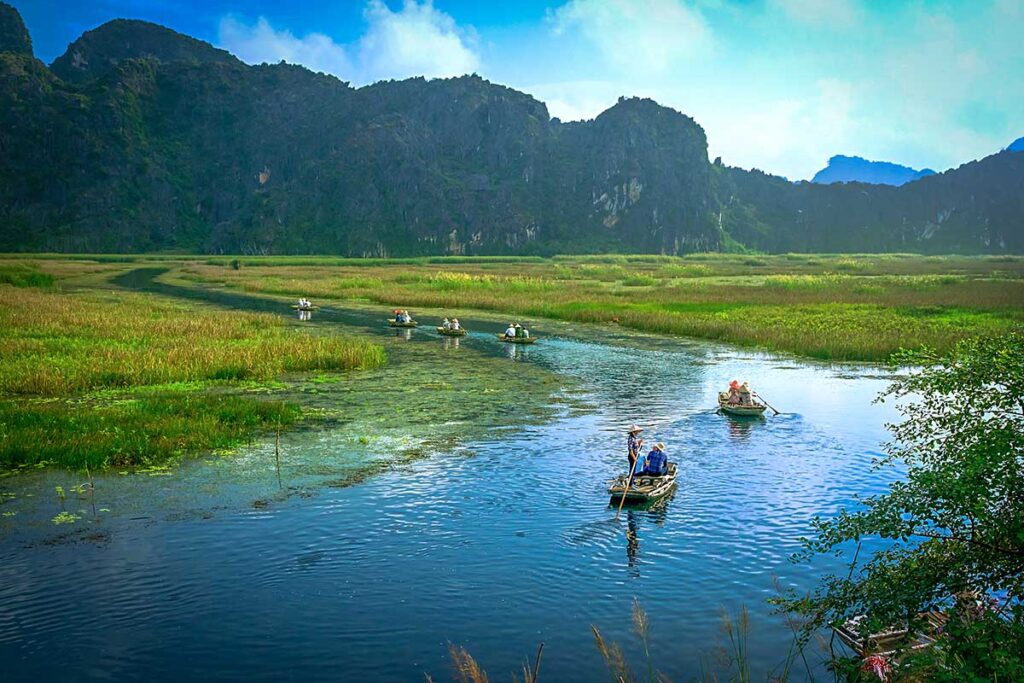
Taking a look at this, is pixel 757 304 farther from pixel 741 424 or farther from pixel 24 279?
pixel 24 279

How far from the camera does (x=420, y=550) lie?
1777cm

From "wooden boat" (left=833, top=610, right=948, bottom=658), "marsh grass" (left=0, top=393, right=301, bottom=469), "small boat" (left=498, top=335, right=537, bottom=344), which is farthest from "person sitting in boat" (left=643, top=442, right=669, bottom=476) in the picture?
"small boat" (left=498, top=335, right=537, bottom=344)

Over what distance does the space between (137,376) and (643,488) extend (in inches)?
983

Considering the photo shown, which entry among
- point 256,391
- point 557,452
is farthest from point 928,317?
point 256,391

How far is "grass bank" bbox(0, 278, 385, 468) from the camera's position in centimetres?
2450

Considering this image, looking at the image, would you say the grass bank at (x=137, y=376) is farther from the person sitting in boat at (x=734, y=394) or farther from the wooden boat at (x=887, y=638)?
the wooden boat at (x=887, y=638)

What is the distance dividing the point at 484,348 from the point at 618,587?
37.0m

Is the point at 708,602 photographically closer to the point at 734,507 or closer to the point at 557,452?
the point at 734,507

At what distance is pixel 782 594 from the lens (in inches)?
614

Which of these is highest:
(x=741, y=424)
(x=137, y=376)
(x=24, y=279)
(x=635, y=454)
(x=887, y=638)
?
(x=24, y=279)

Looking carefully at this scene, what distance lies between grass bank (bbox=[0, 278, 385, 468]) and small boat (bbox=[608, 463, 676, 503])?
13562 mm

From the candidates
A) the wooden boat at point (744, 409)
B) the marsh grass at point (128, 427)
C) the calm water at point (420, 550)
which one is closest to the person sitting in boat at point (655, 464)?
the calm water at point (420, 550)

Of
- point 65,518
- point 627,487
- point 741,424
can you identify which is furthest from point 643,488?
point 65,518

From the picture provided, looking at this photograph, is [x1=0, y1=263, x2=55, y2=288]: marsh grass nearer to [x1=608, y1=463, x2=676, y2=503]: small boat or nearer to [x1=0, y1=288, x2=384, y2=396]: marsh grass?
[x1=0, y1=288, x2=384, y2=396]: marsh grass
